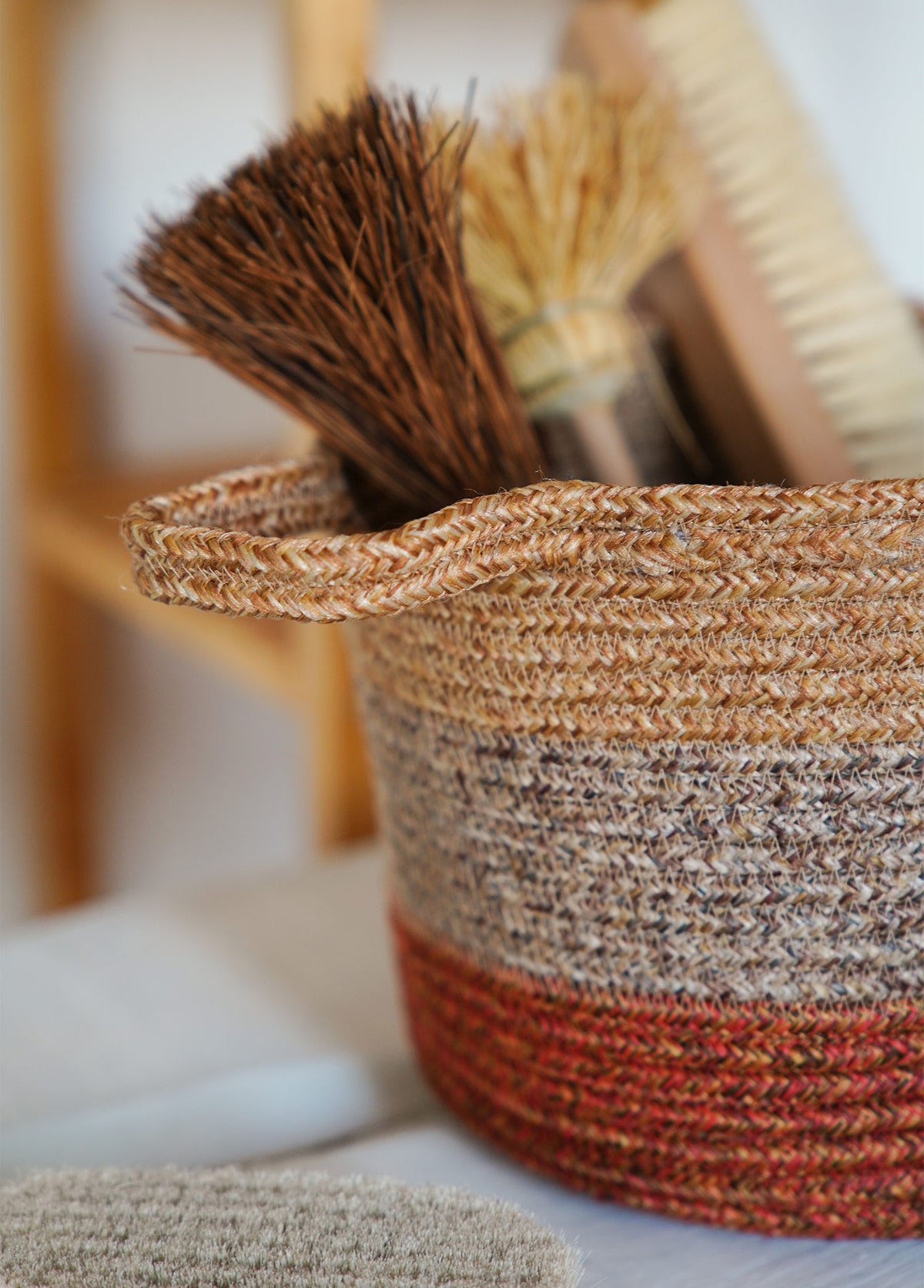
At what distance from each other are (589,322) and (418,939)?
0.62 ft

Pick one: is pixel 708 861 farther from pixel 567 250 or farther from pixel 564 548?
pixel 567 250

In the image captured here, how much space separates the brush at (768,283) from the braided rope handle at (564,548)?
162 millimetres

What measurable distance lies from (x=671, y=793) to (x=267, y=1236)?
0.40ft

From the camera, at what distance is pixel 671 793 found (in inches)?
10.4

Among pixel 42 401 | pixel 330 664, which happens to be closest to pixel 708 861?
pixel 330 664

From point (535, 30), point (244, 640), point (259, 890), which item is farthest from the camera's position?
point (535, 30)

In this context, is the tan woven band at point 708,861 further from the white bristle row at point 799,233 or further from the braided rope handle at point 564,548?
the white bristle row at point 799,233

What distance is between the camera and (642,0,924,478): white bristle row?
0.42 m

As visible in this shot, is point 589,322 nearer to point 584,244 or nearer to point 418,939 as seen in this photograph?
point 584,244

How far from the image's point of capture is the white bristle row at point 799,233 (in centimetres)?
42

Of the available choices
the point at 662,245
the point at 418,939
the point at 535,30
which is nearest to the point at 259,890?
the point at 418,939

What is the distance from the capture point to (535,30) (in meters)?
1.07

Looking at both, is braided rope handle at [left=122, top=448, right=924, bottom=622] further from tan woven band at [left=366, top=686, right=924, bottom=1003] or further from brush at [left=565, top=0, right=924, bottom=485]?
brush at [left=565, top=0, right=924, bottom=485]

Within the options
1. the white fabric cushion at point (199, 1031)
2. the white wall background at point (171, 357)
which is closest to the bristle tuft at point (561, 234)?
the white fabric cushion at point (199, 1031)
